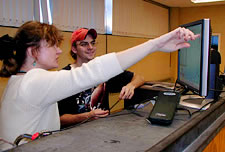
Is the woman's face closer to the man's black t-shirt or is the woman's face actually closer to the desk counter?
the desk counter

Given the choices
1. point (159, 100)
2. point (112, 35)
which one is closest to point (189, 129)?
point (159, 100)

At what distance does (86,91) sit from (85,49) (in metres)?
0.35

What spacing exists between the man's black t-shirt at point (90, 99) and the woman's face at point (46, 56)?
571 millimetres

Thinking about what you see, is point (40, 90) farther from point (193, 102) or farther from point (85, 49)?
point (85, 49)

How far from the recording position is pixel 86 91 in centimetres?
174

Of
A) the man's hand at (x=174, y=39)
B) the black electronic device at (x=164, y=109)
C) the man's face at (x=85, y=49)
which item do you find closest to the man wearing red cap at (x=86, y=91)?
the man's face at (x=85, y=49)

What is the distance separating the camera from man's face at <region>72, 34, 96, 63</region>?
1844mm

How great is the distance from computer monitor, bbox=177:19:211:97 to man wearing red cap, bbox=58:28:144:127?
36 centimetres

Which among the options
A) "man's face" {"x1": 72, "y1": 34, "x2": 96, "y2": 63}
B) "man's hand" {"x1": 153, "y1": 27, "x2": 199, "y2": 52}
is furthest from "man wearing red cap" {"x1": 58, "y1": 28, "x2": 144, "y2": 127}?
"man's hand" {"x1": 153, "y1": 27, "x2": 199, "y2": 52}

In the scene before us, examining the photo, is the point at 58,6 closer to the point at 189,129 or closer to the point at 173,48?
the point at 173,48

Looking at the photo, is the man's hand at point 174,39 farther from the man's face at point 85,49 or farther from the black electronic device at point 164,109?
the man's face at point 85,49

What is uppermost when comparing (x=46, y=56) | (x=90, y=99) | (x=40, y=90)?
(x=46, y=56)

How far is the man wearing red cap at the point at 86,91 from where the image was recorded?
5.14 ft

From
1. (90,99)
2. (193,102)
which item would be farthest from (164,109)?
(90,99)
